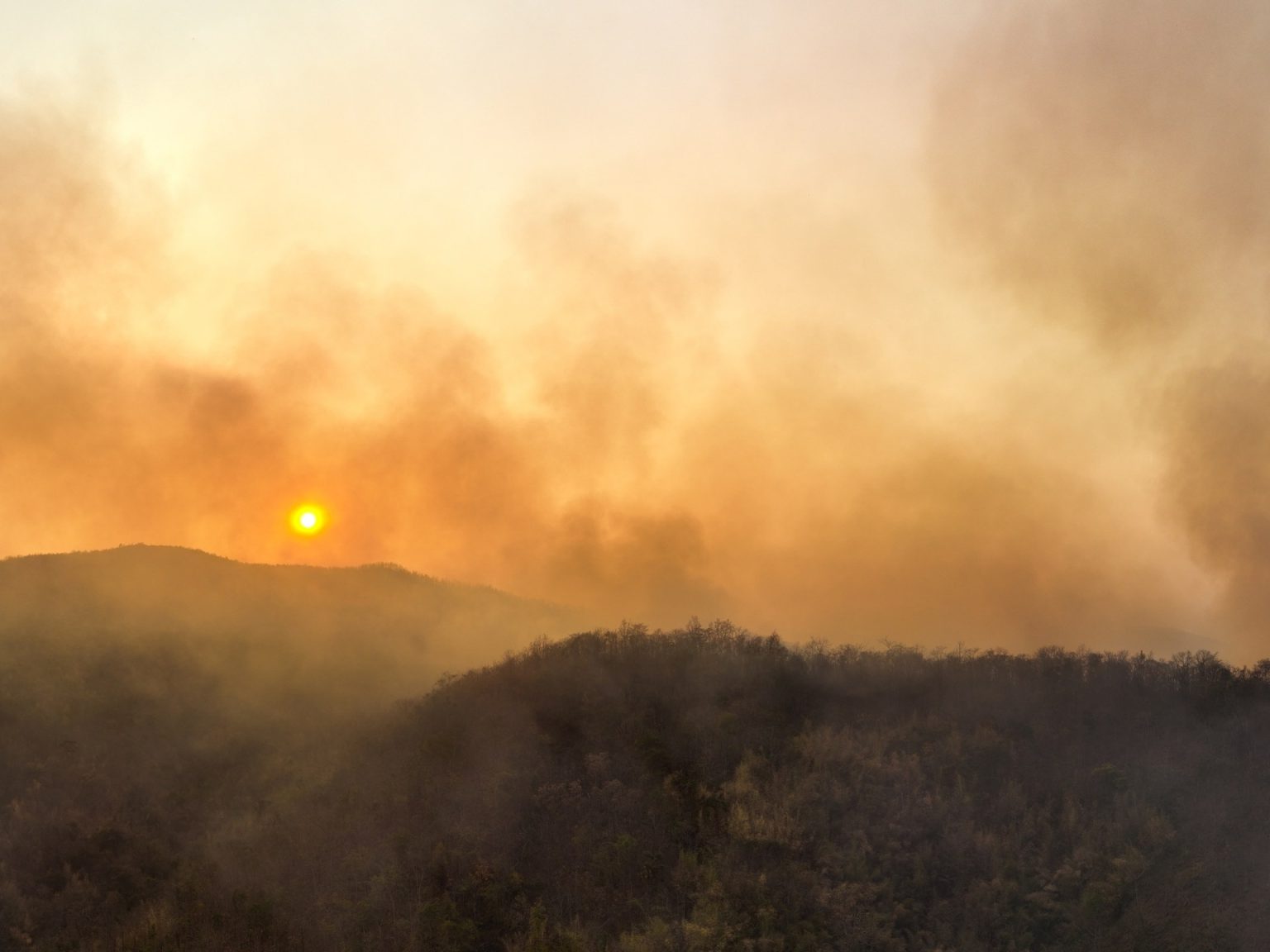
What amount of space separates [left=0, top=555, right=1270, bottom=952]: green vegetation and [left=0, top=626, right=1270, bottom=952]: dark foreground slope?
0.21ft

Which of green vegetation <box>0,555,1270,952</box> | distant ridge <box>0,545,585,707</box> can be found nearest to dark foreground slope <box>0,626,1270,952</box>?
green vegetation <box>0,555,1270,952</box>

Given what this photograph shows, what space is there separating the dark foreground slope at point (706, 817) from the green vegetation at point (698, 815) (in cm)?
6

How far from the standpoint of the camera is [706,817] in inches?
798

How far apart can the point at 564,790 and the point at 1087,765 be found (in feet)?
38.0

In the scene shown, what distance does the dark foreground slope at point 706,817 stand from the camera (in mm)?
17578

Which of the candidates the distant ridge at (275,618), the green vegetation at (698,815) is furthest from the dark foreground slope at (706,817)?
the distant ridge at (275,618)

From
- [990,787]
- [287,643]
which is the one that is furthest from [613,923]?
[287,643]

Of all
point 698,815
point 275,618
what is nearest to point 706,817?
point 698,815

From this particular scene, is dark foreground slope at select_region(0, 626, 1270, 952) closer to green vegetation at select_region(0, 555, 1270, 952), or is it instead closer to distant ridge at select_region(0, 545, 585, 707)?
green vegetation at select_region(0, 555, 1270, 952)

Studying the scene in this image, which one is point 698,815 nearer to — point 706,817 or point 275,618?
point 706,817

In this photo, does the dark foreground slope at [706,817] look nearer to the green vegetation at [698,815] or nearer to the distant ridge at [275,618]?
the green vegetation at [698,815]

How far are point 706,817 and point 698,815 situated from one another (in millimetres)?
221

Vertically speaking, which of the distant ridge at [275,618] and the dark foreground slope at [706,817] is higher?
the distant ridge at [275,618]

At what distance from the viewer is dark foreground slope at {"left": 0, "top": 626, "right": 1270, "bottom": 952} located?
57.7 ft
